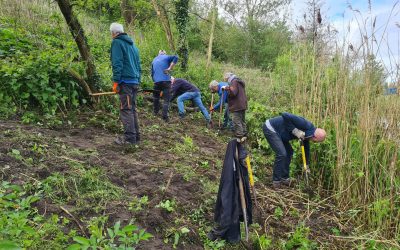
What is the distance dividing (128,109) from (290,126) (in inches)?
98.0

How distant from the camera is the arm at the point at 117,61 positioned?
4.72 meters

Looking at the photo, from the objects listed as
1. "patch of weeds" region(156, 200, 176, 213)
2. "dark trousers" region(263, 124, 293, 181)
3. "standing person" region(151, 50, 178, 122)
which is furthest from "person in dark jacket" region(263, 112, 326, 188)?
"standing person" region(151, 50, 178, 122)

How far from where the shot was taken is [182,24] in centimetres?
1080

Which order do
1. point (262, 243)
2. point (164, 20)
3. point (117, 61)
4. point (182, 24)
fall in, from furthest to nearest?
point (164, 20) < point (182, 24) < point (117, 61) < point (262, 243)

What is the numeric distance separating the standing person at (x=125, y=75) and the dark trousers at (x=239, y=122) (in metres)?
2.93

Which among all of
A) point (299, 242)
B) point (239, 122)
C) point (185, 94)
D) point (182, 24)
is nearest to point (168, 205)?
point (299, 242)

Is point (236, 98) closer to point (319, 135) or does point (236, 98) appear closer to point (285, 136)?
point (285, 136)

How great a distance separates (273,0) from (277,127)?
1875 centimetres

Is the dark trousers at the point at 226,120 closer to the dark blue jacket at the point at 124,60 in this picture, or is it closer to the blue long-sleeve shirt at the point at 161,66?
the blue long-sleeve shirt at the point at 161,66

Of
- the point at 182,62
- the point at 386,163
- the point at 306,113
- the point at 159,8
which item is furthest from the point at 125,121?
the point at 159,8

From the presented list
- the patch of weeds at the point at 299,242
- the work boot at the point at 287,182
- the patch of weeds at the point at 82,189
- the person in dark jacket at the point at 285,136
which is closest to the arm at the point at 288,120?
the person in dark jacket at the point at 285,136

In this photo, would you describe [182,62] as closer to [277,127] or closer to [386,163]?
[277,127]

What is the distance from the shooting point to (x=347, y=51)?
4465mm

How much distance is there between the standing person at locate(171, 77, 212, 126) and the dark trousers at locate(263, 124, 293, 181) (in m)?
3.12
